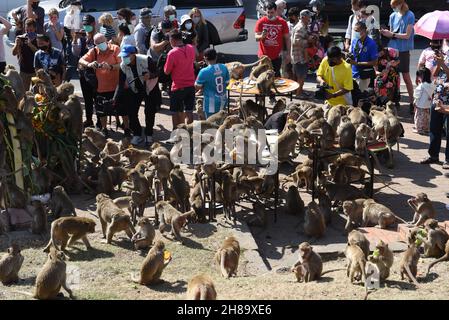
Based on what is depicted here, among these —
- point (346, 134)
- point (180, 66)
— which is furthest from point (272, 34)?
point (346, 134)

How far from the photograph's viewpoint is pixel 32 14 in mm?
18250

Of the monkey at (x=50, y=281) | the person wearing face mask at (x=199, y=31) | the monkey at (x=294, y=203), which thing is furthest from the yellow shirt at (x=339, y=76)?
the monkey at (x=50, y=281)

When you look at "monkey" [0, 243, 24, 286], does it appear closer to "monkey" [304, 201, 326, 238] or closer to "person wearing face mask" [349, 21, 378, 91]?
"monkey" [304, 201, 326, 238]

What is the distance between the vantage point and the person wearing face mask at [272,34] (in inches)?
706

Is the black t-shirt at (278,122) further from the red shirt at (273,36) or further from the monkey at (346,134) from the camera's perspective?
the red shirt at (273,36)

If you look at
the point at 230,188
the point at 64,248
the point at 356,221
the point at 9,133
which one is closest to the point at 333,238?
the point at 356,221

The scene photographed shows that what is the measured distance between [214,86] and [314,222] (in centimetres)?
407

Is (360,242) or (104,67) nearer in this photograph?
(360,242)

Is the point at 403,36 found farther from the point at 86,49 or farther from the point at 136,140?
the point at 86,49

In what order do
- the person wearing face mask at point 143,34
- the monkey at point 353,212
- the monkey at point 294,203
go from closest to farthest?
the monkey at point 353,212 → the monkey at point 294,203 → the person wearing face mask at point 143,34

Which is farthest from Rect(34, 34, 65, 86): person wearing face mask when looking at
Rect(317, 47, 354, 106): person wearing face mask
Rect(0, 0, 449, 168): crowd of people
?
Rect(317, 47, 354, 106): person wearing face mask

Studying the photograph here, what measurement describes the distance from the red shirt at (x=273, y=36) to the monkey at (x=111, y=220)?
Result: 23.9ft

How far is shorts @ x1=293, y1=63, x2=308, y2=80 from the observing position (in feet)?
60.2

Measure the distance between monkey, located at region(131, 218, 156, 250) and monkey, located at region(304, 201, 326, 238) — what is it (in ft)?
6.67
